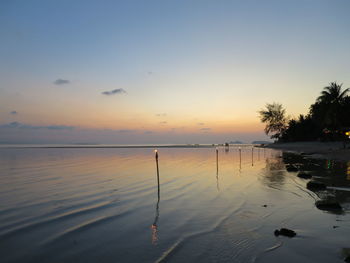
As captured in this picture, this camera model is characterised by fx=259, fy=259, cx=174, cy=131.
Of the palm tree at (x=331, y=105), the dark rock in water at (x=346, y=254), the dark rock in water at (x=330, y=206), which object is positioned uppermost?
the palm tree at (x=331, y=105)

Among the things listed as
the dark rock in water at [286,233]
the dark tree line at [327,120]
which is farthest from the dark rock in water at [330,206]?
the dark tree line at [327,120]

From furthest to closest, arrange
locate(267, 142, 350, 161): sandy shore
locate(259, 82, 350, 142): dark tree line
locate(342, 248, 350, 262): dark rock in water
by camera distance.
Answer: locate(259, 82, 350, 142): dark tree line → locate(267, 142, 350, 161): sandy shore → locate(342, 248, 350, 262): dark rock in water

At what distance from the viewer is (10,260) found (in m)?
7.48

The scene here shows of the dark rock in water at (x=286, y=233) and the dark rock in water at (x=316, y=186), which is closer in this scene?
the dark rock in water at (x=286, y=233)

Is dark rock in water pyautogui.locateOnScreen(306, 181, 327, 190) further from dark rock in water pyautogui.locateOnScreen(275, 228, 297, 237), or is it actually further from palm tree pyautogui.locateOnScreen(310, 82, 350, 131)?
palm tree pyautogui.locateOnScreen(310, 82, 350, 131)

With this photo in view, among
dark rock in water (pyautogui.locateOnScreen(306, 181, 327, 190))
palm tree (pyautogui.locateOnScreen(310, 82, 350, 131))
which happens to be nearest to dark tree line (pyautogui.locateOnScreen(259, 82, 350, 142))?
palm tree (pyautogui.locateOnScreen(310, 82, 350, 131))

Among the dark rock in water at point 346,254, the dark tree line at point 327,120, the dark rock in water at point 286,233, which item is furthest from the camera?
the dark tree line at point 327,120

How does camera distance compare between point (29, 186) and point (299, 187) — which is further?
point (29, 186)

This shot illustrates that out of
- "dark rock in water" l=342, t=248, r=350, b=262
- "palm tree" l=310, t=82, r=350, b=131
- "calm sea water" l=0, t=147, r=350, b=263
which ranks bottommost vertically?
"calm sea water" l=0, t=147, r=350, b=263

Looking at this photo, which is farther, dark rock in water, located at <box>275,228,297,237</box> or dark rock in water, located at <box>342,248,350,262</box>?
dark rock in water, located at <box>275,228,297,237</box>

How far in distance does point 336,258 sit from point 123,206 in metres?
9.96

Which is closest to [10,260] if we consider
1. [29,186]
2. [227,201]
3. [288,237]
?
[288,237]

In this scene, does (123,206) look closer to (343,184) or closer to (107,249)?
(107,249)

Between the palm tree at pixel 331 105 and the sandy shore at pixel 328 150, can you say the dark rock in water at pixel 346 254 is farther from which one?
the palm tree at pixel 331 105
